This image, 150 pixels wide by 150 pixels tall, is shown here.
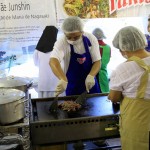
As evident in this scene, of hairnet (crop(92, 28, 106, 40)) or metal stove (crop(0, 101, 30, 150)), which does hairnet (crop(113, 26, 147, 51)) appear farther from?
hairnet (crop(92, 28, 106, 40))

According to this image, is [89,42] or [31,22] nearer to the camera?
[89,42]

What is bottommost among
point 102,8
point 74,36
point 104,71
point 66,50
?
point 104,71

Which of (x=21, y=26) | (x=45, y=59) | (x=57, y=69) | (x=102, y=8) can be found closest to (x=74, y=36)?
(x=57, y=69)

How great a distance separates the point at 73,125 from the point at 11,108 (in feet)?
1.14

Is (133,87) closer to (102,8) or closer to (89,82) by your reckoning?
(89,82)

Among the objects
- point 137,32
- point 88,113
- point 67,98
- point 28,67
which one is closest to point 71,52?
point 67,98

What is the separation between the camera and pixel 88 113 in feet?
5.07

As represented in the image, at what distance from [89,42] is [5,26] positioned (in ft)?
3.57

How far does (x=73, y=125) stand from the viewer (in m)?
1.42

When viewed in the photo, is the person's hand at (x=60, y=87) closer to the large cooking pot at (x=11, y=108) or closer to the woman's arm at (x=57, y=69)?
the woman's arm at (x=57, y=69)

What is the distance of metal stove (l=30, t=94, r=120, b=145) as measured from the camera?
139cm

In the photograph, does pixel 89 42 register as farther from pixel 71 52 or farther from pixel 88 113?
pixel 88 113

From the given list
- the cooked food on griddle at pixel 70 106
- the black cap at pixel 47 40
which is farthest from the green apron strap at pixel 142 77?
the black cap at pixel 47 40

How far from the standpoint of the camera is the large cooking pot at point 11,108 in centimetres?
131
